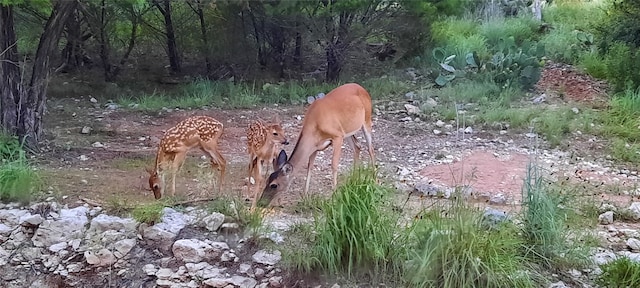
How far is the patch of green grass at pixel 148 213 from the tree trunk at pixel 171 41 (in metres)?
7.05

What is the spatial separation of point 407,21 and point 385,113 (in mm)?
2658

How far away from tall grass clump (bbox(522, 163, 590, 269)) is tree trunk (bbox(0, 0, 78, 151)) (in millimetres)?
4960

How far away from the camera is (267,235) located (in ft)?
18.3

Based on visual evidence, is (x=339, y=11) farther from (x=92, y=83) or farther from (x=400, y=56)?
(x=92, y=83)

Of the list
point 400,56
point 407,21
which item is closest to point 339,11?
point 407,21

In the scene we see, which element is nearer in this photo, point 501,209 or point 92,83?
point 501,209

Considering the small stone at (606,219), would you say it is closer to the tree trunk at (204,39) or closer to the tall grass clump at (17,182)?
the tall grass clump at (17,182)

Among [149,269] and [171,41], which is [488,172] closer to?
[149,269]

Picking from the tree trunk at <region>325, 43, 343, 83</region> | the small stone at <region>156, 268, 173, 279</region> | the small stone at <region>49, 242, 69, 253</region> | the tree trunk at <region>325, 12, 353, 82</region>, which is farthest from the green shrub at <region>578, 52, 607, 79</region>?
the small stone at <region>49, 242, 69, 253</region>

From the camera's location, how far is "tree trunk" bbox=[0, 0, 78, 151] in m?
7.75

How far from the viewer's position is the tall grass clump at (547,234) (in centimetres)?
511

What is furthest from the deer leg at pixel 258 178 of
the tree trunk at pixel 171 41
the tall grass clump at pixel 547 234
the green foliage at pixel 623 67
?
the tree trunk at pixel 171 41

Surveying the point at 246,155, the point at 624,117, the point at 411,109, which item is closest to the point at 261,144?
the point at 246,155

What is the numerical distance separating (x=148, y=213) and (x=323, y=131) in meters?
1.79
